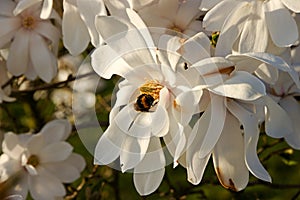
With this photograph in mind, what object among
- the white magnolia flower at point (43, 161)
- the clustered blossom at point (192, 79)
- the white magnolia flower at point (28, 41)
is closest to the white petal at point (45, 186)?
the white magnolia flower at point (43, 161)

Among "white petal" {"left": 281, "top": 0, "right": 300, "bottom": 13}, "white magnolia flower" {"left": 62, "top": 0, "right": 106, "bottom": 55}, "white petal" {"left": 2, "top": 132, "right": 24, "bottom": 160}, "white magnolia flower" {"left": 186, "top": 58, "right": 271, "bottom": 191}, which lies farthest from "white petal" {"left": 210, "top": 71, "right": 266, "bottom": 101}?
"white petal" {"left": 2, "top": 132, "right": 24, "bottom": 160}

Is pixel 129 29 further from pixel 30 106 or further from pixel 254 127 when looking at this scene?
pixel 30 106

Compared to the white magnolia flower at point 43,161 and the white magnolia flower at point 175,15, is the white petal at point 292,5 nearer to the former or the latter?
the white magnolia flower at point 175,15

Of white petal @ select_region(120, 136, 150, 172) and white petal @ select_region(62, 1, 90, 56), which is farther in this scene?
white petal @ select_region(62, 1, 90, 56)

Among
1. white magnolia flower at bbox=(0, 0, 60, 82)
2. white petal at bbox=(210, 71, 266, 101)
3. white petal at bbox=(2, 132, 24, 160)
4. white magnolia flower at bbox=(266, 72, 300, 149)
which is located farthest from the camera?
white petal at bbox=(2, 132, 24, 160)

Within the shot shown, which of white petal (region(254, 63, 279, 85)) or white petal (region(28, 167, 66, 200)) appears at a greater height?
white petal (region(254, 63, 279, 85))

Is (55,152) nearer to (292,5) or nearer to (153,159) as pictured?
(153,159)

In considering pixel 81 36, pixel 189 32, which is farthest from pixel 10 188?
pixel 189 32

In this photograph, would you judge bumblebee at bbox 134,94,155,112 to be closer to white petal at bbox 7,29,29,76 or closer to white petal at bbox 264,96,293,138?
white petal at bbox 264,96,293,138

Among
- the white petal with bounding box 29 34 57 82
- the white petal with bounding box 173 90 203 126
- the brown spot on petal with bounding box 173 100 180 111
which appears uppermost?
the white petal with bounding box 173 90 203 126
